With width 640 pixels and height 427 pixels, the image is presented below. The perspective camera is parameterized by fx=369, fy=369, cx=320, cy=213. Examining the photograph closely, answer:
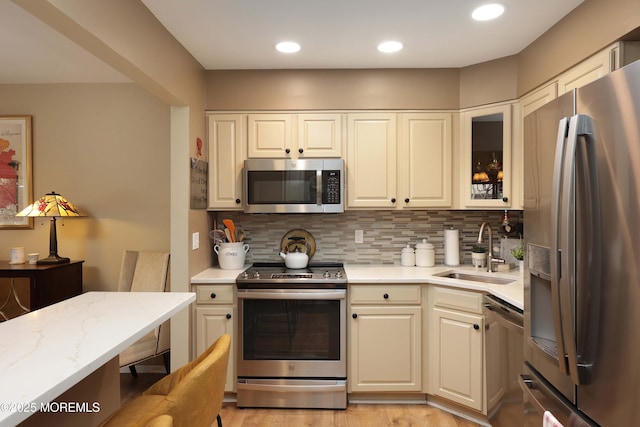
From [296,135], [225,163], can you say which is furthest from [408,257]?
[225,163]

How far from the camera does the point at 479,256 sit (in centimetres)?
282

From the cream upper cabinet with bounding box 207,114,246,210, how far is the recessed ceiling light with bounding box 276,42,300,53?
617 millimetres

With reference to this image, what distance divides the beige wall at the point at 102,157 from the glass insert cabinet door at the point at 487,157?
239 centimetres

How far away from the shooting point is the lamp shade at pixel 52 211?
8.74ft

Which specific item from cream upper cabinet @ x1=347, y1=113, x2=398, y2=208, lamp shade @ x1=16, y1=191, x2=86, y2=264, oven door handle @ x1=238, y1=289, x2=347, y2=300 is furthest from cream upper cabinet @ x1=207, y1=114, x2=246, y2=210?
lamp shade @ x1=16, y1=191, x2=86, y2=264

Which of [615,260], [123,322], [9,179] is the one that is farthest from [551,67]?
[9,179]

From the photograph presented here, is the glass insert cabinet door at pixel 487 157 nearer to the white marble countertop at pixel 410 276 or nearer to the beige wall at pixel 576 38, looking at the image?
the beige wall at pixel 576 38

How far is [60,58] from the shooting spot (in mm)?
2572

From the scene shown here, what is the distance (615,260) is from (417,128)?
6.44ft

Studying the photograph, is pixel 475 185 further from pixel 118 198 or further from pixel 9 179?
pixel 9 179

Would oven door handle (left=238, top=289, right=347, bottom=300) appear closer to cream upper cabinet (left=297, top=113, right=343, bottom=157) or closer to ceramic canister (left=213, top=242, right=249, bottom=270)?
ceramic canister (left=213, top=242, right=249, bottom=270)

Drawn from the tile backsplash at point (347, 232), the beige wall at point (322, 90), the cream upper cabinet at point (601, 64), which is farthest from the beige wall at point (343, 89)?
the tile backsplash at point (347, 232)

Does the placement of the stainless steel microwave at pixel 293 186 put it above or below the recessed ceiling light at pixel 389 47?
below

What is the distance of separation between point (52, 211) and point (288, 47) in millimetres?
2055
